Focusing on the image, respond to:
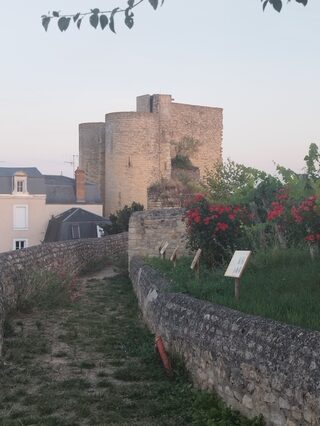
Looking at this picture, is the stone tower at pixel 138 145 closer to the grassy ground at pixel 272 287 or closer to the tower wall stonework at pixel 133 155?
the tower wall stonework at pixel 133 155

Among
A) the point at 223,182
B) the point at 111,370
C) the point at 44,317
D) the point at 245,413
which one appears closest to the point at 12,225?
the point at 223,182

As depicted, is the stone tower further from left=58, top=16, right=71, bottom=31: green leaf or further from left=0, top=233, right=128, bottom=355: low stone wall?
left=58, top=16, right=71, bottom=31: green leaf

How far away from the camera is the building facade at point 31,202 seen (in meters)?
40.8

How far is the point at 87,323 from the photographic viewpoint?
1046 cm

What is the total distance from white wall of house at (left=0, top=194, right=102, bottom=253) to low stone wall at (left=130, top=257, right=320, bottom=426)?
3468 centimetres

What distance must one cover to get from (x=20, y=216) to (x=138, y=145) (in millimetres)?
9109

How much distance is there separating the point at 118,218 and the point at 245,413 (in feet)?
90.4

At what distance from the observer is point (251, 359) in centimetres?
498

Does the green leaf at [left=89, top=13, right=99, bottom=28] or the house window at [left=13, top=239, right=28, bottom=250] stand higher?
the green leaf at [left=89, top=13, right=99, bottom=28]

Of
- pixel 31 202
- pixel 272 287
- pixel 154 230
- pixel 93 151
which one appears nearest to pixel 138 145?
pixel 93 151

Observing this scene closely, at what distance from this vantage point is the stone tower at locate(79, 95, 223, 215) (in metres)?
41.6

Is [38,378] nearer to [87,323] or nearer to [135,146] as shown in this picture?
[87,323]

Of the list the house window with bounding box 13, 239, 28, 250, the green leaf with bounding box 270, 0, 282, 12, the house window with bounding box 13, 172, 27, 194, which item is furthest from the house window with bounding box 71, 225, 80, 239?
the green leaf with bounding box 270, 0, 282, 12

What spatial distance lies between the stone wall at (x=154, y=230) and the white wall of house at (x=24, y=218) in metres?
24.1
